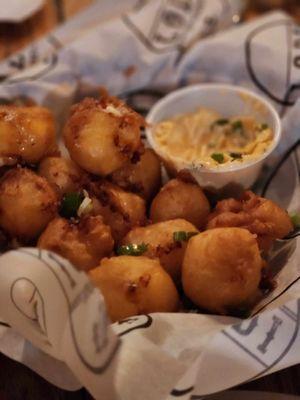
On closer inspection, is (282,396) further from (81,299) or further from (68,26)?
(68,26)

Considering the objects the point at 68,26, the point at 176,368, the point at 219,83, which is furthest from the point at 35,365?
the point at 68,26

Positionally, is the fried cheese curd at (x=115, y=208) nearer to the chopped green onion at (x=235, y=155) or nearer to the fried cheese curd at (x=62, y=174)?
the fried cheese curd at (x=62, y=174)

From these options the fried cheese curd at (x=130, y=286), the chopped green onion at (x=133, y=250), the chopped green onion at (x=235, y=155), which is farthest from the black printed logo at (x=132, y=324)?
the chopped green onion at (x=235, y=155)

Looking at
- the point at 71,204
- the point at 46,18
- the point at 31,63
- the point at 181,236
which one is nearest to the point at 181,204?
the point at 181,236

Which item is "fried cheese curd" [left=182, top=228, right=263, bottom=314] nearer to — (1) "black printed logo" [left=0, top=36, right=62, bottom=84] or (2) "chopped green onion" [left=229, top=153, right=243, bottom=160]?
(2) "chopped green onion" [left=229, top=153, right=243, bottom=160]

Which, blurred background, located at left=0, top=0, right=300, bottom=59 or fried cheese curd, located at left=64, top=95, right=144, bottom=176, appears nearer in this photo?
fried cheese curd, located at left=64, top=95, right=144, bottom=176

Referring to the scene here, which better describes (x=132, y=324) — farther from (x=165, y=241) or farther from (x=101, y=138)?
(x=101, y=138)

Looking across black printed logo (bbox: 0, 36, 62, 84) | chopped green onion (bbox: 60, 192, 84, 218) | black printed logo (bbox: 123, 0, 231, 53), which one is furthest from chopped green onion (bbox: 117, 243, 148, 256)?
black printed logo (bbox: 123, 0, 231, 53)
